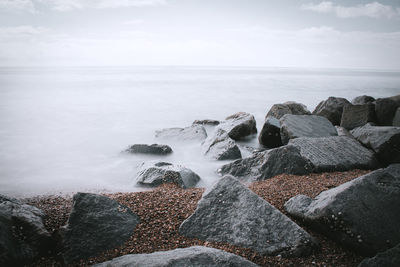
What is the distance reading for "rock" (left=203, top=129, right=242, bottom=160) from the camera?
25.5ft

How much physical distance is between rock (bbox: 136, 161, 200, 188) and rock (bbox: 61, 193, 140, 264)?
2.02m

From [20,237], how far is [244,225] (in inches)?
110

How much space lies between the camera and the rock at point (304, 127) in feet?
25.0

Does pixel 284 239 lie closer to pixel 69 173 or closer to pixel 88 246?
pixel 88 246

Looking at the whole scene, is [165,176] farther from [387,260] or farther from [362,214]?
[387,260]

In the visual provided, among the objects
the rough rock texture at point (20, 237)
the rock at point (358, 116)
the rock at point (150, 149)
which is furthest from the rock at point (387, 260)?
the rock at point (358, 116)

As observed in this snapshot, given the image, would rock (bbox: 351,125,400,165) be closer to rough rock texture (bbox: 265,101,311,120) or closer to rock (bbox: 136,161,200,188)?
rough rock texture (bbox: 265,101,311,120)

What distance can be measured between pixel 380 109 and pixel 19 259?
34.0 ft

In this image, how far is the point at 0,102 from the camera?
17.9m

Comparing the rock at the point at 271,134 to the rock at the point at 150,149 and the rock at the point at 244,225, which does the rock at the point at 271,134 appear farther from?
the rock at the point at 244,225

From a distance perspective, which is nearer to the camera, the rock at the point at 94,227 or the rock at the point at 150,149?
the rock at the point at 94,227

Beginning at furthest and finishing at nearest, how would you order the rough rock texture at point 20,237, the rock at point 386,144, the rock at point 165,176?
the rock at point 386,144, the rock at point 165,176, the rough rock texture at point 20,237

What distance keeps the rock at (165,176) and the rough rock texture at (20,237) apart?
265cm

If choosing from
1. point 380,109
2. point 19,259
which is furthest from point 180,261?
point 380,109
